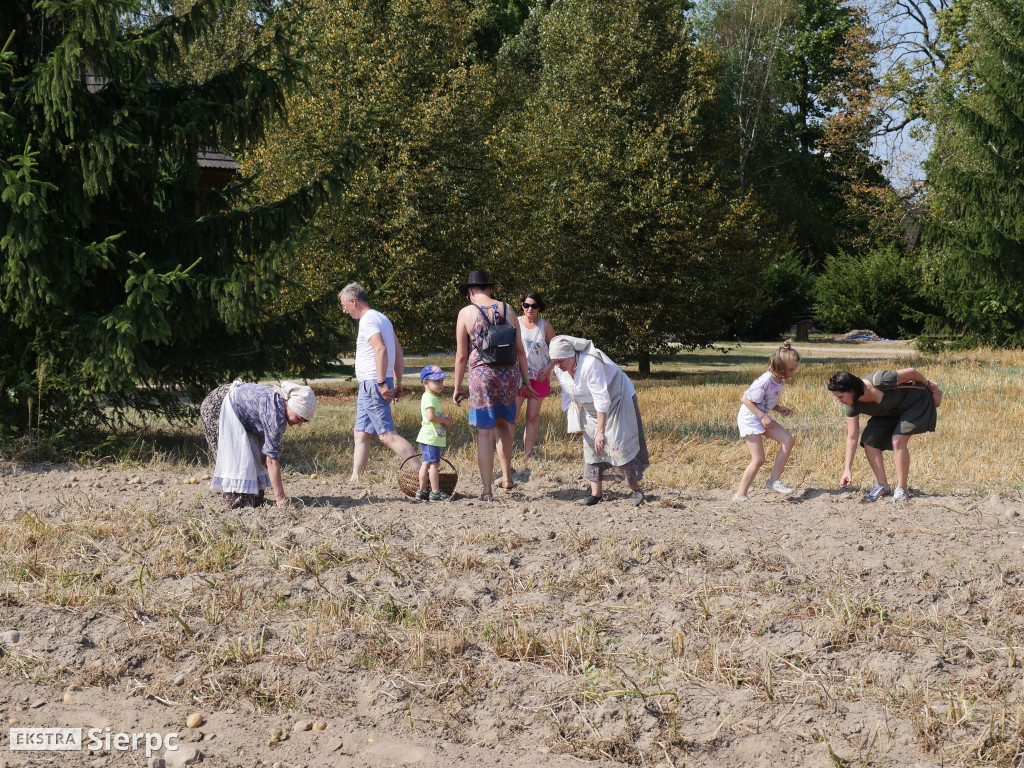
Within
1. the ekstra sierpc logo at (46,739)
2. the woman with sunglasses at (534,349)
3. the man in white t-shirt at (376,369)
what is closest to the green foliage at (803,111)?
the woman with sunglasses at (534,349)

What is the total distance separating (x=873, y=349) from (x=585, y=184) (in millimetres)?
17929

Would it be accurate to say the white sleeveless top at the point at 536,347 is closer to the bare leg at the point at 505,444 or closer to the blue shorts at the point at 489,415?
the bare leg at the point at 505,444

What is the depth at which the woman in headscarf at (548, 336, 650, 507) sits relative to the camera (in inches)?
278

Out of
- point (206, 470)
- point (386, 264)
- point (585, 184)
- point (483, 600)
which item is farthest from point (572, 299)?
point (483, 600)

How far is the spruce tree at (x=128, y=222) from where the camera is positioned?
837 cm

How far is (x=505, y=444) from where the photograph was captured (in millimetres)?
7902

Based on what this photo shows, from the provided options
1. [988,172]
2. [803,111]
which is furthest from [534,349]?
[803,111]

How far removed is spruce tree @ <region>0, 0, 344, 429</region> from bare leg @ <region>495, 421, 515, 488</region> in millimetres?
2736

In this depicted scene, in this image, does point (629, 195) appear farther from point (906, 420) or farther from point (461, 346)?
point (906, 420)

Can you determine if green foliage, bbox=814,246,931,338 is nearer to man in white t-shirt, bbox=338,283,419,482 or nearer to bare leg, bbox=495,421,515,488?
bare leg, bbox=495,421,515,488

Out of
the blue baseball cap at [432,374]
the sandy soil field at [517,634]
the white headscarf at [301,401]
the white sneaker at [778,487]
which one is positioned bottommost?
the sandy soil field at [517,634]

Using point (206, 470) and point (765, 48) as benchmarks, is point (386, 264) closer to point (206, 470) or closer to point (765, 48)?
point (206, 470)

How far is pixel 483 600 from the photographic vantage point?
527cm

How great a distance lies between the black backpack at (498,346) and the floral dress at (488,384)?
5 cm
